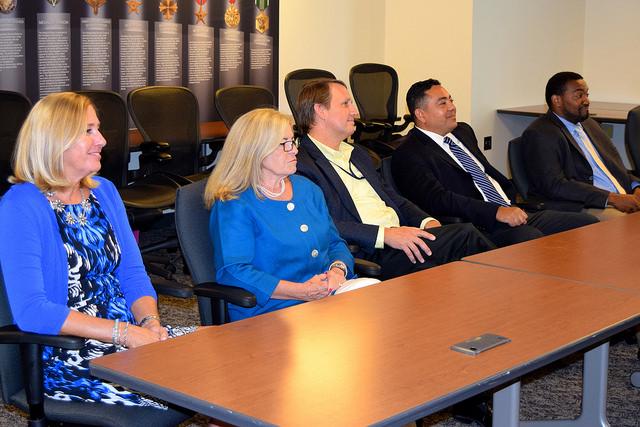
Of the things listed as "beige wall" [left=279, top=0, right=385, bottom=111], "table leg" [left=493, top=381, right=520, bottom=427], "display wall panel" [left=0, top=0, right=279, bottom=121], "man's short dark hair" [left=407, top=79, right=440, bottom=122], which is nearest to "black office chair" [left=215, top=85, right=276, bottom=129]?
"display wall panel" [left=0, top=0, right=279, bottom=121]

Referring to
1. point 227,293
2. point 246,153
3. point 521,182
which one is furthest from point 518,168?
point 227,293

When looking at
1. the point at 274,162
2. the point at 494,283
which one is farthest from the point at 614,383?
the point at 274,162

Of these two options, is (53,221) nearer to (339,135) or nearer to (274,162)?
(274,162)

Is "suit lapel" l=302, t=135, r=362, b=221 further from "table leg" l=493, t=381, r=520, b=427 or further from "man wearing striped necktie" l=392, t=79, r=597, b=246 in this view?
"table leg" l=493, t=381, r=520, b=427

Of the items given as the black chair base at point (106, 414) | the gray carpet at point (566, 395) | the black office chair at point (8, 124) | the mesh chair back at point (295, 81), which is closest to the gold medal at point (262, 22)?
the mesh chair back at point (295, 81)

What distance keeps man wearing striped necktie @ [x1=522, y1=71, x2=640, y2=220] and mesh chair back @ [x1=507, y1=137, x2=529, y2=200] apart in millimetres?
48

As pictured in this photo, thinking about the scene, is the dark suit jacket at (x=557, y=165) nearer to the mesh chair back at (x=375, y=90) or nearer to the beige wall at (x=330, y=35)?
the mesh chair back at (x=375, y=90)

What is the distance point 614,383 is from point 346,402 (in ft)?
7.94

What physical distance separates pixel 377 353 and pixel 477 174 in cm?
272

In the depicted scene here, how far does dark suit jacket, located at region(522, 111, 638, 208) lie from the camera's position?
501 cm

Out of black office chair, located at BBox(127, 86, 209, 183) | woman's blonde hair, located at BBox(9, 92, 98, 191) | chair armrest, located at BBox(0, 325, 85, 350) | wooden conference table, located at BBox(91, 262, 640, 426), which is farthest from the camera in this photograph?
black office chair, located at BBox(127, 86, 209, 183)

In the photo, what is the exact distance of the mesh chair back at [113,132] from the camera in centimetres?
545

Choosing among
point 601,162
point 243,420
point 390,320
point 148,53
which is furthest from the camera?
point 148,53

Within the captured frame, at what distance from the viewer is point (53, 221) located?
255 cm
